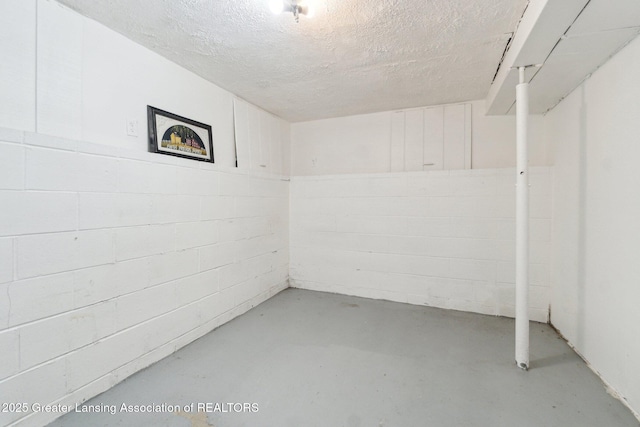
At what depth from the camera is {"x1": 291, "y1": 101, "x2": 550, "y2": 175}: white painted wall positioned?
9.94 ft

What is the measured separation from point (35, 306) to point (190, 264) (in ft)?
3.30

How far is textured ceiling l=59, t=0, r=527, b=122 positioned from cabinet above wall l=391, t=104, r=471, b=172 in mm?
283

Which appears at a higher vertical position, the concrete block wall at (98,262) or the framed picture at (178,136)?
the framed picture at (178,136)

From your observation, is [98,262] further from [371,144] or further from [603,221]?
[603,221]

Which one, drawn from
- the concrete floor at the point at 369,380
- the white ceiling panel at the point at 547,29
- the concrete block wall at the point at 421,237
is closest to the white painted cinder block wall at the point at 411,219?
the concrete block wall at the point at 421,237

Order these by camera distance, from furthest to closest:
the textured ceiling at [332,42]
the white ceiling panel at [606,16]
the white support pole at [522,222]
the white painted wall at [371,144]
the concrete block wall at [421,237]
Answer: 1. the white painted wall at [371,144]
2. the concrete block wall at [421,237]
3. the white support pole at [522,222]
4. the textured ceiling at [332,42]
5. the white ceiling panel at [606,16]

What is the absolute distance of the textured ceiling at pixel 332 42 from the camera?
165 cm

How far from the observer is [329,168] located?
152 inches

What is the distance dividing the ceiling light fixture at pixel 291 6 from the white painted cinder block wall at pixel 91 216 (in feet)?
4.00

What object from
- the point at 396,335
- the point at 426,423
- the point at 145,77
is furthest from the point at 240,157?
the point at 426,423

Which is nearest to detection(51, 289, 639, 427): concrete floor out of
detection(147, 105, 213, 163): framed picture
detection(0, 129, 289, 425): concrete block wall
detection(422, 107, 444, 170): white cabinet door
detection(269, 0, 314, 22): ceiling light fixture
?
detection(0, 129, 289, 425): concrete block wall

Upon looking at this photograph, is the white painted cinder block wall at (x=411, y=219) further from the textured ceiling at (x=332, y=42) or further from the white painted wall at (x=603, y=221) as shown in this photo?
the textured ceiling at (x=332, y=42)

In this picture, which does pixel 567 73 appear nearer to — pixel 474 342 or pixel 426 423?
pixel 474 342

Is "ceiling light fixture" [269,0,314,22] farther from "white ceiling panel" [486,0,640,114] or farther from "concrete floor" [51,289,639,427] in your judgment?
"concrete floor" [51,289,639,427]
